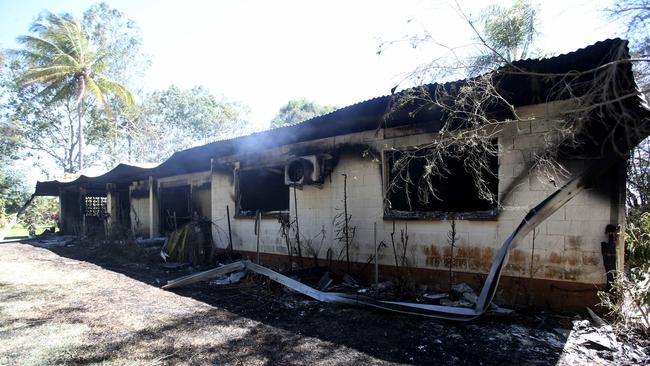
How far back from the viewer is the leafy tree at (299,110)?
28906mm

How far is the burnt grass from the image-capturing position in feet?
11.4

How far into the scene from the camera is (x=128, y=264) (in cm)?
968

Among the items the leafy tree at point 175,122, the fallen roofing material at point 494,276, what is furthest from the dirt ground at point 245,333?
the leafy tree at point 175,122

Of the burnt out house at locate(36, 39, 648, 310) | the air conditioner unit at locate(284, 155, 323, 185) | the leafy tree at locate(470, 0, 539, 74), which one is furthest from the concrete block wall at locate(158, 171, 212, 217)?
the leafy tree at locate(470, 0, 539, 74)

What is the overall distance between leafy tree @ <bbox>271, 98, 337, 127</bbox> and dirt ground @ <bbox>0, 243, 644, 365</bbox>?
23619mm

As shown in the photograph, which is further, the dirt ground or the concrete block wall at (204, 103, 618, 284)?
the concrete block wall at (204, 103, 618, 284)

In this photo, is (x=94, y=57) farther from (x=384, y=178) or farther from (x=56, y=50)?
(x=384, y=178)

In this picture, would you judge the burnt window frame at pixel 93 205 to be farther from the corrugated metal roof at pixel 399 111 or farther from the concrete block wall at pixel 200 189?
the concrete block wall at pixel 200 189

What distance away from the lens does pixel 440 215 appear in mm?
5562

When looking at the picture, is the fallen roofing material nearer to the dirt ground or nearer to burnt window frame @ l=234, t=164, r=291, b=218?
the dirt ground

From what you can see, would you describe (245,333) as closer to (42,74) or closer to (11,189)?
(42,74)

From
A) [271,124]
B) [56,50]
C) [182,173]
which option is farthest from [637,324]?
[271,124]

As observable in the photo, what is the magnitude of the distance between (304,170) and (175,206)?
6.94m

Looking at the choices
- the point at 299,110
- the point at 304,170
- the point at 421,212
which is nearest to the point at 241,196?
the point at 304,170
